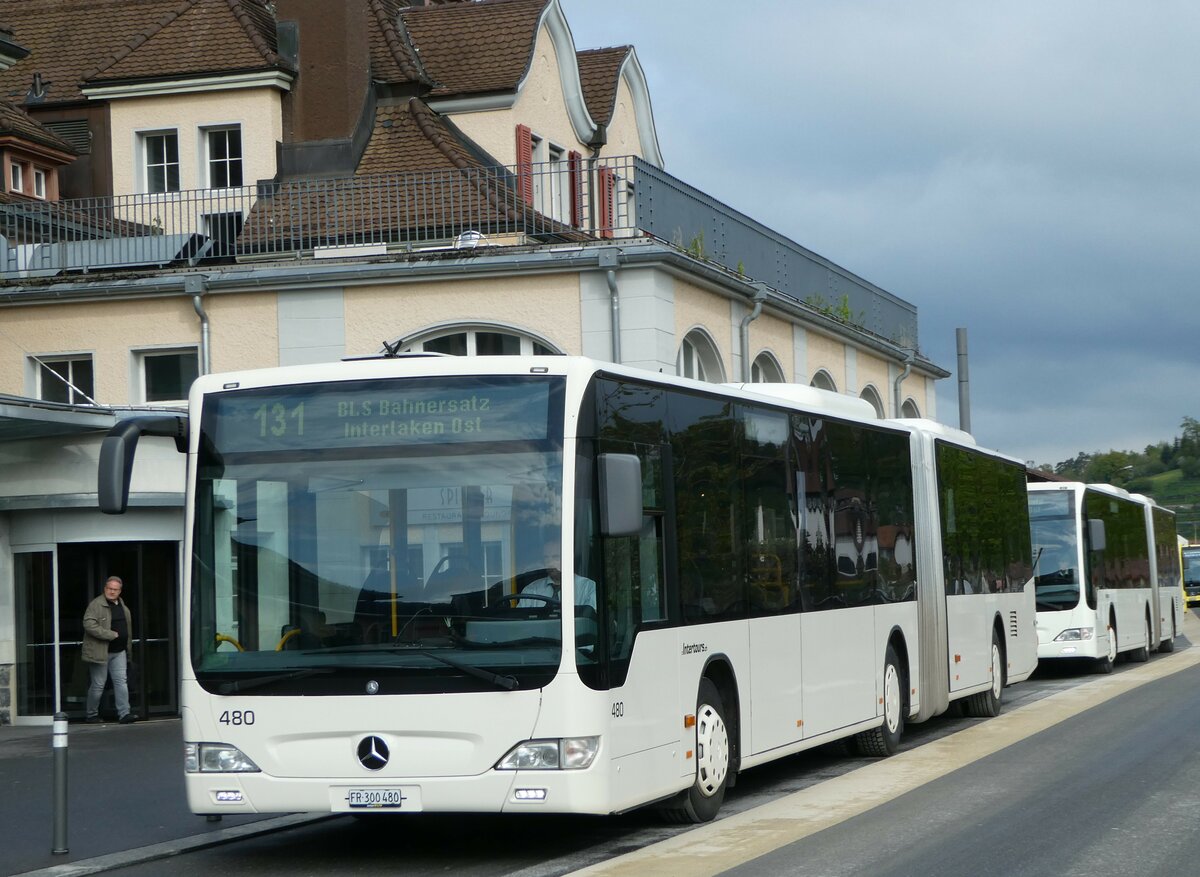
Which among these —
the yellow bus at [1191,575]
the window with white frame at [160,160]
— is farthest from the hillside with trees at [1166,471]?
the window with white frame at [160,160]

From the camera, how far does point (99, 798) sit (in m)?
13.6

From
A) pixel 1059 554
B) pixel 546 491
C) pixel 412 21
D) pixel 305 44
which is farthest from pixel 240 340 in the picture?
pixel 546 491

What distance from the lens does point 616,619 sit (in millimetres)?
9906

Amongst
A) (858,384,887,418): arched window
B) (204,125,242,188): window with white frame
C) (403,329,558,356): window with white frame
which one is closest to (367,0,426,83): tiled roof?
(204,125,242,188): window with white frame

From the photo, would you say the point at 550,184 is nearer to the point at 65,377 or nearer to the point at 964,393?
the point at 65,377

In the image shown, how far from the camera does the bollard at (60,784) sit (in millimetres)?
10492

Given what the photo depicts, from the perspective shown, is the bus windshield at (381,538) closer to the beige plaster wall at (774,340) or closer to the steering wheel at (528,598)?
the steering wheel at (528,598)

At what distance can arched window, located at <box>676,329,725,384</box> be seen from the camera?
77.6 ft

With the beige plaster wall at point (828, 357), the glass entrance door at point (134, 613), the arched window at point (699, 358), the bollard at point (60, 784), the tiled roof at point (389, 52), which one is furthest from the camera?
the beige plaster wall at point (828, 357)

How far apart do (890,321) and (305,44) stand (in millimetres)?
12624

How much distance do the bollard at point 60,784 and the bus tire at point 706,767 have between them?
142 inches

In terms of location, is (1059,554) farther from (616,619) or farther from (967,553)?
(616,619)

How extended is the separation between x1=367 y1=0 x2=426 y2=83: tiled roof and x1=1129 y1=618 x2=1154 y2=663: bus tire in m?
16.4

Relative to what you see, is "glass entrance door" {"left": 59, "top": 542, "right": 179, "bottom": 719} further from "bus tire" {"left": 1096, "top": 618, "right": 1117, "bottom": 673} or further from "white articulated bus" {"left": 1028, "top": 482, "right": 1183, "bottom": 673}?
"bus tire" {"left": 1096, "top": 618, "right": 1117, "bottom": 673}
